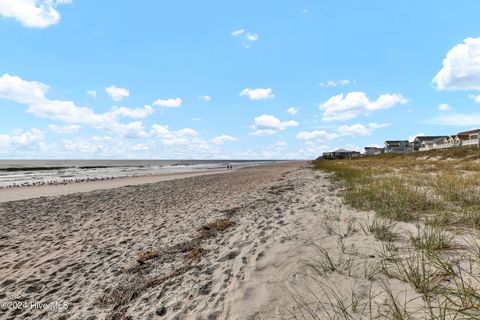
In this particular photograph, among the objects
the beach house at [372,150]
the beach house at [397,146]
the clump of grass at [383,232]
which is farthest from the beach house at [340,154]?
the clump of grass at [383,232]

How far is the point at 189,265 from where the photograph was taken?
217 inches

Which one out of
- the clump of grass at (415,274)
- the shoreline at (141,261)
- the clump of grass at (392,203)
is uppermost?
the clump of grass at (392,203)

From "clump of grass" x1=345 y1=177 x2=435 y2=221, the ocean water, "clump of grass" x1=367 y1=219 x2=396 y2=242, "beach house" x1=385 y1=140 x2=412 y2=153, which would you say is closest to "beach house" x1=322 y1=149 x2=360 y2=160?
"beach house" x1=385 y1=140 x2=412 y2=153

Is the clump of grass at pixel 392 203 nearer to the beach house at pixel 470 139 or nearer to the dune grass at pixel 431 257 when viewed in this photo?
the dune grass at pixel 431 257

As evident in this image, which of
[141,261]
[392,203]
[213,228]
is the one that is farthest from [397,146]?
[141,261]

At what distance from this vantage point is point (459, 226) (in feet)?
18.9

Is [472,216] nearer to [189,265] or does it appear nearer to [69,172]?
[189,265]

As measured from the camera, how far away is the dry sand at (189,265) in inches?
152

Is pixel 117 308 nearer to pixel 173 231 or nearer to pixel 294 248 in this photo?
pixel 294 248

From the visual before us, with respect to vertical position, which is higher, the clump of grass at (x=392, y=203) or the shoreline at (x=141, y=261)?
the clump of grass at (x=392, y=203)

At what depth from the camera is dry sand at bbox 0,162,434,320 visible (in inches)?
152

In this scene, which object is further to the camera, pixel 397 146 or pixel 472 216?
pixel 397 146

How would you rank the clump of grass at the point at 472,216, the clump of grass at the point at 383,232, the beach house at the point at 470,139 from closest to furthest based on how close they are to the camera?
the clump of grass at the point at 383,232
the clump of grass at the point at 472,216
the beach house at the point at 470,139

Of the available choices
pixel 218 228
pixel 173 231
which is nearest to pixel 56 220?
pixel 173 231
